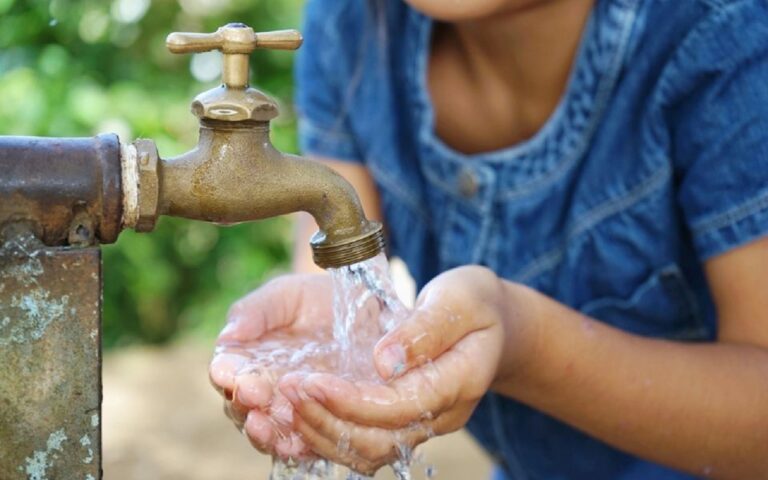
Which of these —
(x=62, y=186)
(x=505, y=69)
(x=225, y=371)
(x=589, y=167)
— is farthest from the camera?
(x=505, y=69)

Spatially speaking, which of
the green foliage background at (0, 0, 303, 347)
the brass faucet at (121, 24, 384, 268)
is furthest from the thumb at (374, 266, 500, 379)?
the green foliage background at (0, 0, 303, 347)

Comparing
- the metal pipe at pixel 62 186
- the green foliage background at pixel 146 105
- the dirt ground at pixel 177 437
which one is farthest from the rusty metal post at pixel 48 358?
the dirt ground at pixel 177 437

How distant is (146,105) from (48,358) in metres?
2.14

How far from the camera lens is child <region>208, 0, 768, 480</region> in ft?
4.19

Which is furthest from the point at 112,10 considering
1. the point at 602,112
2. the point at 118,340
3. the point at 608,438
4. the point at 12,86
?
the point at 608,438

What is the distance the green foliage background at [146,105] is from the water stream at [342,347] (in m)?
1.57

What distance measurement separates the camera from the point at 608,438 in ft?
5.20

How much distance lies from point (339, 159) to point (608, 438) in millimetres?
692

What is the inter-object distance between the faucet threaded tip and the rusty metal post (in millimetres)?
244

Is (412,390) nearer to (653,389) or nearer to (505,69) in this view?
(653,389)

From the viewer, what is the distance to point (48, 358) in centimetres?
107

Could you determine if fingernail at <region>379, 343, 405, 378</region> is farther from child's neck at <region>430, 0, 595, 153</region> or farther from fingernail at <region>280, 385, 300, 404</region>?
child's neck at <region>430, 0, 595, 153</region>

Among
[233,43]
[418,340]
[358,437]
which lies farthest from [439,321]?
[233,43]

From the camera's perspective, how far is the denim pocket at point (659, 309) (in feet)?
5.69
